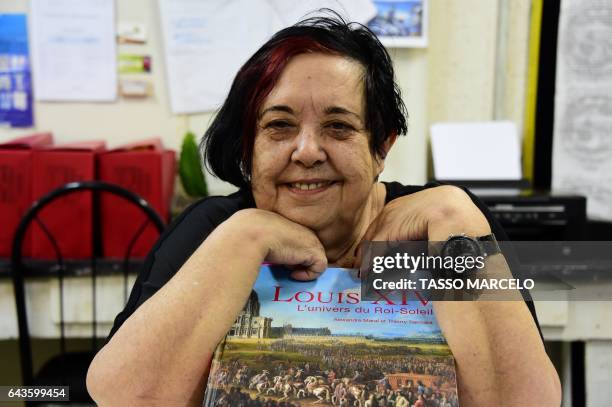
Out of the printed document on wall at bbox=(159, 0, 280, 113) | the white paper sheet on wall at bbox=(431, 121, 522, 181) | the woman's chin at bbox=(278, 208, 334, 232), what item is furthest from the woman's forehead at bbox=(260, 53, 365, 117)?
the printed document on wall at bbox=(159, 0, 280, 113)

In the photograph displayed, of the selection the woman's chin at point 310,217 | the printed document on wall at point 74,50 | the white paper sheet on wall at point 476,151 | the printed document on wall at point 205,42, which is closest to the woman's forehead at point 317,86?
the woman's chin at point 310,217

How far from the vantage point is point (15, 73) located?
1829 mm

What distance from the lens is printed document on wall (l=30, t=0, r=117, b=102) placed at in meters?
1.82

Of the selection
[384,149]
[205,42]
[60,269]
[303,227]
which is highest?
[205,42]

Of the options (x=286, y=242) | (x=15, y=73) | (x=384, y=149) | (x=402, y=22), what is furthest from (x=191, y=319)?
(x=15, y=73)

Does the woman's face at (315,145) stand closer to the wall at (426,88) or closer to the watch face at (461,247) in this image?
the watch face at (461,247)

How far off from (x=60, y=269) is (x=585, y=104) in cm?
176

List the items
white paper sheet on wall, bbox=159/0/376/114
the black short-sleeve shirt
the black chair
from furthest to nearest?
white paper sheet on wall, bbox=159/0/376/114 → the black chair → the black short-sleeve shirt

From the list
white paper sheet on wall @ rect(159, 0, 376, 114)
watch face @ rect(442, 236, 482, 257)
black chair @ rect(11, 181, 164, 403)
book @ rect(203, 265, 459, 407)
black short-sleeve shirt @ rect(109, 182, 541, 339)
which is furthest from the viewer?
white paper sheet on wall @ rect(159, 0, 376, 114)

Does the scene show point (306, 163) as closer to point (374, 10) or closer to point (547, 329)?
point (547, 329)

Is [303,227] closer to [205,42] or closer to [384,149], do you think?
[384,149]

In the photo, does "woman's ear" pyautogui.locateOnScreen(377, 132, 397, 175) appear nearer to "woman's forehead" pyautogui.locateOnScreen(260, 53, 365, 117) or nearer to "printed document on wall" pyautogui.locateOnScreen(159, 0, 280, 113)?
"woman's forehead" pyautogui.locateOnScreen(260, 53, 365, 117)

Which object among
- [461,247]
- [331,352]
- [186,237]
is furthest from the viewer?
[186,237]

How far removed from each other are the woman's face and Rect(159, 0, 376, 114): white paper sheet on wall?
1.22m
